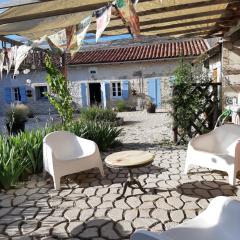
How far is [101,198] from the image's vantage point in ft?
11.5

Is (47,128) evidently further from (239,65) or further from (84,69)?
(84,69)

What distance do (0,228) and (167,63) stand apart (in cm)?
1284

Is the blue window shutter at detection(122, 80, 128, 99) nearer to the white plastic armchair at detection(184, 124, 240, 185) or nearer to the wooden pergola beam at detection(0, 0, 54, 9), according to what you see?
the white plastic armchair at detection(184, 124, 240, 185)

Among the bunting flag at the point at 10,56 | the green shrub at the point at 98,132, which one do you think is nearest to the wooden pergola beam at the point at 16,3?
the bunting flag at the point at 10,56

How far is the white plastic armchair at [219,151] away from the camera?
3.63 meters

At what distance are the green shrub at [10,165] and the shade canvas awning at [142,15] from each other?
1.86 meters

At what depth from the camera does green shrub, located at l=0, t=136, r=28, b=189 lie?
3807 millimetres

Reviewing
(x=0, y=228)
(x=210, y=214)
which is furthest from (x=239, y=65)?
(x=0, y=228)

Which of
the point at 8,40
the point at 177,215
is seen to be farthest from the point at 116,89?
the point at 177,215

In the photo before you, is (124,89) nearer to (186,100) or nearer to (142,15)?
(186,100)

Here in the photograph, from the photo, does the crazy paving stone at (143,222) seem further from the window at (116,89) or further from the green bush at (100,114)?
the window at (116,89)

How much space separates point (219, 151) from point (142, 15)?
2.46 meters

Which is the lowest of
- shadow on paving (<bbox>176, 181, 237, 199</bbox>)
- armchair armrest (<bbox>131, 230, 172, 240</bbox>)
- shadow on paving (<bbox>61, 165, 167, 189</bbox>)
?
shadow on paving (<bbox>176, 181, 237, 199</bbox>)

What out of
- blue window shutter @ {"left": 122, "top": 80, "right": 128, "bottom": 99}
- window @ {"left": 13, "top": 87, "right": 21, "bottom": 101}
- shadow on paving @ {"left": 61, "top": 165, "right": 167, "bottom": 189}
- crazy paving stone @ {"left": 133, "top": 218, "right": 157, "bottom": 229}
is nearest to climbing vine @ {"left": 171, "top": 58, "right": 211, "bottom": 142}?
shadow on paving @ {"left": 61, "top": 165, "right": 167, "bottom": 189}
